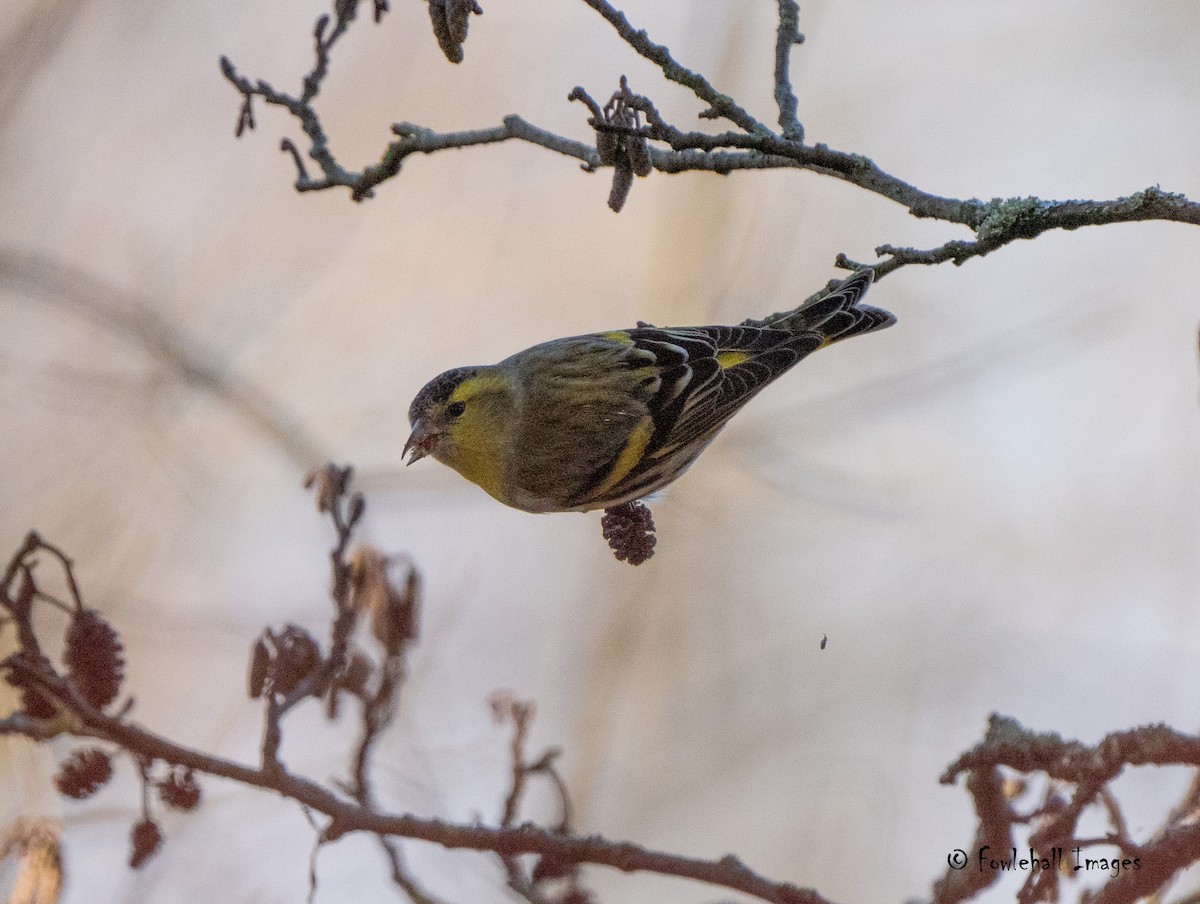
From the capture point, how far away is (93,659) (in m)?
1.33

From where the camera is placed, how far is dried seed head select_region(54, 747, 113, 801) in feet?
4.67

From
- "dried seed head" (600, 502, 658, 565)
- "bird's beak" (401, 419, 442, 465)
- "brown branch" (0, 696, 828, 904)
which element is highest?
"bird's beak" (401, 419, 442, 465)

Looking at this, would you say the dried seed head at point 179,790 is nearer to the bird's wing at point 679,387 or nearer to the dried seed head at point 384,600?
the dried seed head at point 384,600

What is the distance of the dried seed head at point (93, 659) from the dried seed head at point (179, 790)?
0.17m

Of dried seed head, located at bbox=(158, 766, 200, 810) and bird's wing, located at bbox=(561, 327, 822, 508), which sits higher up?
bird's wing, located at bbox=(561, 327, 822, 508)

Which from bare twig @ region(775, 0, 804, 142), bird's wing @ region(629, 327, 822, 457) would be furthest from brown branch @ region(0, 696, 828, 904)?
bird's wing @ region(629, 327, 822, 457)

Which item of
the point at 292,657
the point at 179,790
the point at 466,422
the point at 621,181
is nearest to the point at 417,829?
the point at 292,657

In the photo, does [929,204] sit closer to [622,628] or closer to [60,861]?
[60,861]

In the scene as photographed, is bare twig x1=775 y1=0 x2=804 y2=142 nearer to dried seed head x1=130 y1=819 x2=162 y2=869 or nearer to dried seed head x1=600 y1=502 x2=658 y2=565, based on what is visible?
dried seed head x1=600 y1=502 x2=658 y2=565

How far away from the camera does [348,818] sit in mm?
1183

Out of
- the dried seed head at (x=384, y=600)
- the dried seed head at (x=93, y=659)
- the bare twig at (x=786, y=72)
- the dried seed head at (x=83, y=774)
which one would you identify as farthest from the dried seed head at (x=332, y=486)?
the bare twig at (x=786, y=72)

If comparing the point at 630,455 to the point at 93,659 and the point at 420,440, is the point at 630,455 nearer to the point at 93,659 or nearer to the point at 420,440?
the point at 420,440

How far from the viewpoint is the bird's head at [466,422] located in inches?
91.0

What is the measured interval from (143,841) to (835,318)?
1.47 metres
